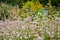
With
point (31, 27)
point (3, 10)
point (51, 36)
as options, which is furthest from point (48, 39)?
point (3, 10)

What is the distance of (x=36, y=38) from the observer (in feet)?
12.7

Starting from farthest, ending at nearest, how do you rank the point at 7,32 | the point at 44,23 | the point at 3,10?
1. the point at 3,10
2. the point at 44,23
3. the point at 7,32

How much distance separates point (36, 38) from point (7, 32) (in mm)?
569

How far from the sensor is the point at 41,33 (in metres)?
4.03

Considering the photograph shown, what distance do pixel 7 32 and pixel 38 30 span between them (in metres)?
0.55

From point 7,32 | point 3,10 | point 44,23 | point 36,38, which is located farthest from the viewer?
point 3,10

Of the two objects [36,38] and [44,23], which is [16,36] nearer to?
[36,38]

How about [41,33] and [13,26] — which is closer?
[41,33]

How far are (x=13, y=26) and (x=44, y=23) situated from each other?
1.93 ft

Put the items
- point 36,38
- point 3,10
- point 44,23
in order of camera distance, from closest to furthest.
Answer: point 36,38 → point 44,23 → point 3,10

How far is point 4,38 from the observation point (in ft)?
13.2

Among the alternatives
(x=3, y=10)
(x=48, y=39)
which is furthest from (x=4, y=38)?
(x=3, y=10)

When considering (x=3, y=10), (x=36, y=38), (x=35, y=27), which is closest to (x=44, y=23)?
(x=35, y=27)

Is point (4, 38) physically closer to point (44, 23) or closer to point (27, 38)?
point (27, 38)
